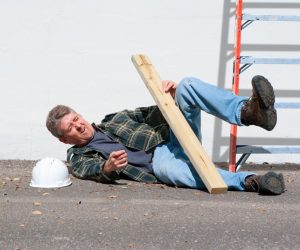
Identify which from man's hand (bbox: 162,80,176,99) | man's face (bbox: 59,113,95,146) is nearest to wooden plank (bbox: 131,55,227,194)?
man's hand (bbox: 162,80,176,99)

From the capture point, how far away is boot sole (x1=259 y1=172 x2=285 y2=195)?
3746mm

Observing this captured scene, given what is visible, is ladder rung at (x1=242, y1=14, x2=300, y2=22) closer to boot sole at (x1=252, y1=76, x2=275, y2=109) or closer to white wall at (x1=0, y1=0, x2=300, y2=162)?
white wall at (x1=0, y1=0, x2=300, y2=162)

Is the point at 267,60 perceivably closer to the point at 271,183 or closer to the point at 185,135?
the point at 185,135

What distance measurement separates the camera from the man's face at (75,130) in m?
4.28

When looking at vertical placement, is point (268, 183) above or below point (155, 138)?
below

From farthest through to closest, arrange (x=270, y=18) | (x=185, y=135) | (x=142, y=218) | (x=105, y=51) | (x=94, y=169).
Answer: (x=105, y=51), (x=270, y=18), (x=94, y=169), (x=185, y=135), (x=142, y=218)

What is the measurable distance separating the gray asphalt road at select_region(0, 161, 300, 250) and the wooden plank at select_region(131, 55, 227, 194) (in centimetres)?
10

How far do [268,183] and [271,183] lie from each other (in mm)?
19

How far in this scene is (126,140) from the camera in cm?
436

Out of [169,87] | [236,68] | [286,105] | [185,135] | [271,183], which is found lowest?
[271,183]

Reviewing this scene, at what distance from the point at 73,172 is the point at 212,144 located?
1273mm

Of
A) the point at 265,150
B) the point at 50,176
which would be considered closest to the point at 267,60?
the point at 265,150

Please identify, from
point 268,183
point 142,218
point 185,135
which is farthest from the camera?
point 185,135

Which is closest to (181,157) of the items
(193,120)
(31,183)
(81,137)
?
(193,120)
